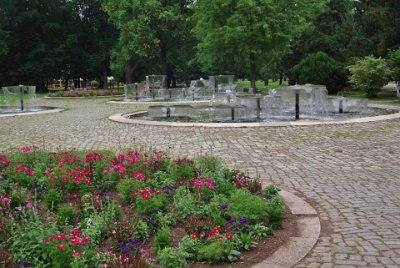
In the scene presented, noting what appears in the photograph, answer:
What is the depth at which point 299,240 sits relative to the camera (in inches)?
188

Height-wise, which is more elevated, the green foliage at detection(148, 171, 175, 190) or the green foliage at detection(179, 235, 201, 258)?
the green foliage at detection(148, 171, 175, 190)

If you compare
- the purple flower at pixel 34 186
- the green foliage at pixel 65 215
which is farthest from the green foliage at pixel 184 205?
the purple flower at pixel 34 186

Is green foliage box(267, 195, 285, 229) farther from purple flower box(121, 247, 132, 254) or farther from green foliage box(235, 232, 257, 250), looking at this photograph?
purple flower box(121, 247, 132, 254)

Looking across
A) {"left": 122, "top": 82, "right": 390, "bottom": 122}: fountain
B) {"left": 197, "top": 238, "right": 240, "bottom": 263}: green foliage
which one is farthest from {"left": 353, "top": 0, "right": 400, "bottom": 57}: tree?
{"left": 197, "top": 238, "right": 240, "bottom": 263}: green foliage

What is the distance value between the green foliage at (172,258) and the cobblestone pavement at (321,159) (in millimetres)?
1082

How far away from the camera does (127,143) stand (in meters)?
11.7

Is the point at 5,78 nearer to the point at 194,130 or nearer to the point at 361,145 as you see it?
the point at 194,130

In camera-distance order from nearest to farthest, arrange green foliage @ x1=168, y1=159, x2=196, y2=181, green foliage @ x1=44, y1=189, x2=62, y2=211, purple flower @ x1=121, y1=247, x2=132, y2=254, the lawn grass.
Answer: purple flower @ x1=121, y1=247, x2=132, y2=254
green foliage @ x1=44, y1=189, x2=62, y2=211
green foliage @ x1=168, y1=159, x2=196, y2=181
the lawn grass

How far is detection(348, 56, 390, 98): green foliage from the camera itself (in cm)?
2678

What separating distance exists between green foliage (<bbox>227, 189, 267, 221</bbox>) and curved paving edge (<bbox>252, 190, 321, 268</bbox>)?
446mm

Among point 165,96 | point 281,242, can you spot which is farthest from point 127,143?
point 165,96

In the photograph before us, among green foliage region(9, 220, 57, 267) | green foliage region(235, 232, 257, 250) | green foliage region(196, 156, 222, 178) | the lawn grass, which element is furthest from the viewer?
the lawn grass

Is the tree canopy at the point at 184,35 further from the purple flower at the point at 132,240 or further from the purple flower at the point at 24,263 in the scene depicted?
the purple flower at the point at 24,263

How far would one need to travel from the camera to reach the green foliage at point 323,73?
1278 inches
